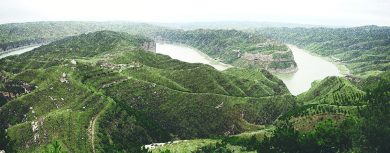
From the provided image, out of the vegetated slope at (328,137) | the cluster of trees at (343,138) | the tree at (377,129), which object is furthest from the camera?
the vegetated slope at (328,137)

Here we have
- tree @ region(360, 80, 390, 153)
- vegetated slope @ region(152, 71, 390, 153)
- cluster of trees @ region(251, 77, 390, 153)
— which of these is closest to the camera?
tree @ region(360, 80, 390, 153)

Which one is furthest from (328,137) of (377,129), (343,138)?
(377,129)

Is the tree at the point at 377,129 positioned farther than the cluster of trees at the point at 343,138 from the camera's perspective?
No

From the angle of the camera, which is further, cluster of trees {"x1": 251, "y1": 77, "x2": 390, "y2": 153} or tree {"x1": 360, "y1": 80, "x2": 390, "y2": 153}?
cluster of trees {"x1": 251, "y1": 77, "x2": 390, "y2": 153}

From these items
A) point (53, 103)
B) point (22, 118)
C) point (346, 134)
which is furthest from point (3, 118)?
point (346, 134)

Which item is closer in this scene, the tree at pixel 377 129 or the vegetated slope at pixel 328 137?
the tree at pixel 377 129

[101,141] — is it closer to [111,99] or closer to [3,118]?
[111,99]

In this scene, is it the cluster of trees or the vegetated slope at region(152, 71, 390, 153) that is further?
the vegetated slope at region(152, 71, 390, 153)

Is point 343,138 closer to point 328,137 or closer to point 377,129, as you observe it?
point 328,137

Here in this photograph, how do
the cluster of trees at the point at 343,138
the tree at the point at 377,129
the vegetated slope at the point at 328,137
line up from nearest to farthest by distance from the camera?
the tree at the point at 377,129 < the cluster of trees at the point at 343,138 < the vegetated slope at the point at 328,137

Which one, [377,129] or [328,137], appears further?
[328,137]

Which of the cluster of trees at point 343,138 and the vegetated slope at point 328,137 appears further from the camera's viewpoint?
the vegetated slope at point 328,137

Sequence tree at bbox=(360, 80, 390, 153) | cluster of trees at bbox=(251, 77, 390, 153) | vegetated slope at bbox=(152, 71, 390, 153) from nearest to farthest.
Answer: tree at bbox=(360, 80, 390, 153)
cluster of trees at bbox=(251, 77, 390, 153)
vegetated slope at bbox=(152, 71, 390, 153)

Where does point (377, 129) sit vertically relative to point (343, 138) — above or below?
above
